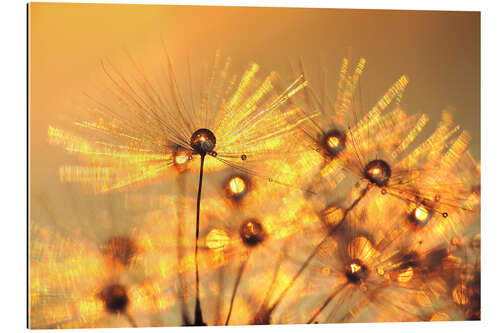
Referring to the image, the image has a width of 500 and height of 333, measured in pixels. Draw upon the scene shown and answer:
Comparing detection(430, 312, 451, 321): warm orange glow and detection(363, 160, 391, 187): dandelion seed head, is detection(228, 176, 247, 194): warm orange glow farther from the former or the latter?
detection(430, 312, 451, 321): warm orange glow

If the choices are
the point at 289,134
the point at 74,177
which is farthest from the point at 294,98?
the point at 74,177

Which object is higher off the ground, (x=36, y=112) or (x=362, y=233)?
(x=36, y=112)

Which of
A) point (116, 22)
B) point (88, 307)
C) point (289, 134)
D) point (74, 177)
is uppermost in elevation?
point (116, 22)

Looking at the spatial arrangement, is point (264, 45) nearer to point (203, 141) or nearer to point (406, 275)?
point (203, 141)

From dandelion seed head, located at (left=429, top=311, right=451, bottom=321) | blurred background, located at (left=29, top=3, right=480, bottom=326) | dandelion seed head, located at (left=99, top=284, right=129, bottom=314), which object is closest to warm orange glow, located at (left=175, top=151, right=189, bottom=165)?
blurred background, located at (left=29, top=3, right=480, bottom=326)

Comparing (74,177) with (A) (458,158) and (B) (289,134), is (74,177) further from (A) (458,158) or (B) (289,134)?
(A) (458,158)

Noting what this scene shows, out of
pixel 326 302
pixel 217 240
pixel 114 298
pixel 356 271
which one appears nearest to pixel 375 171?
pixel 356 271

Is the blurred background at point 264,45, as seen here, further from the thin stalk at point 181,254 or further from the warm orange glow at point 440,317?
the warm orange glow at point 440,317
